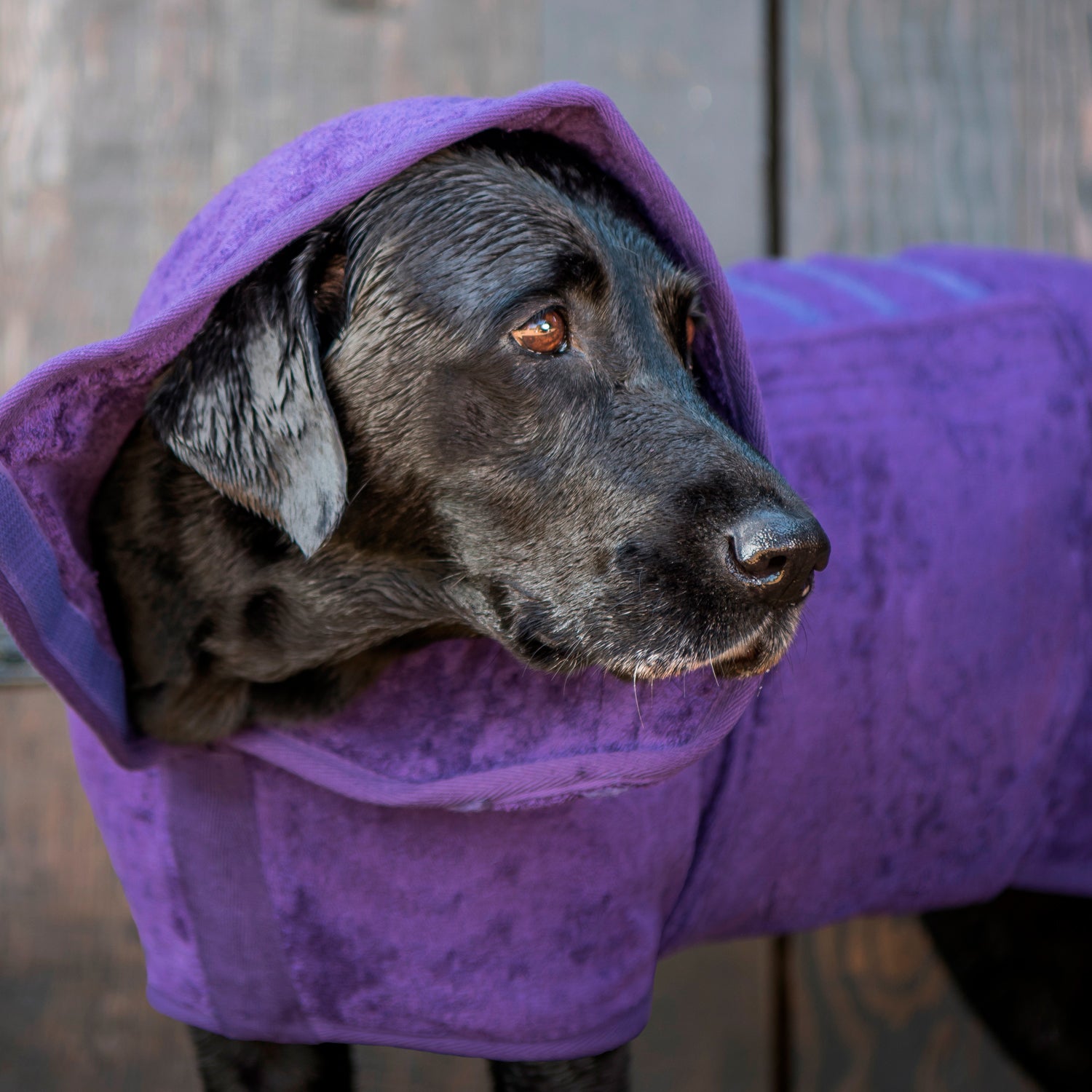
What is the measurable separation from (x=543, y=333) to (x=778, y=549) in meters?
0.30

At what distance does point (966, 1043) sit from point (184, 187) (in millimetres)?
1900

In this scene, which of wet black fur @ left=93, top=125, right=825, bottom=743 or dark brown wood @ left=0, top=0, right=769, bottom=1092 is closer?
wet black fur @ left=93, top=125, right=825, bottom=743

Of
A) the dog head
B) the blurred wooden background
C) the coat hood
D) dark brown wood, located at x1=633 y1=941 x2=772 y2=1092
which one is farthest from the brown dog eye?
dark brown wood, located at x1=633 y1=941 x2=772 y2=1092

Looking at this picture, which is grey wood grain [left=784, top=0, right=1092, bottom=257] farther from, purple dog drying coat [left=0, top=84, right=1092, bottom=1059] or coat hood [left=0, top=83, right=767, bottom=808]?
coat hood [left=0, top=83, right=767, bottom=808]

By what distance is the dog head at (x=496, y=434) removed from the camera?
0.96 metres

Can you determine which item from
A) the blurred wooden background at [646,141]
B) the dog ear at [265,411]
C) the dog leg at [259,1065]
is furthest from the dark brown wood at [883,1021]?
the dog ear at [265,411]

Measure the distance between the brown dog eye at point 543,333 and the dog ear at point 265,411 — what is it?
0.62ft

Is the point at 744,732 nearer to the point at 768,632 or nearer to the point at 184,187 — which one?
the point at 768,632

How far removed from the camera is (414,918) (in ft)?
3.48

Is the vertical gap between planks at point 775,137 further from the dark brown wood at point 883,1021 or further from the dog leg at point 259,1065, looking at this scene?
the dog leg at point 259,1065

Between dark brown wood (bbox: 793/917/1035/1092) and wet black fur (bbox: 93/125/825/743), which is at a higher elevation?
wet black fur (bbox: 93/125/825/743)

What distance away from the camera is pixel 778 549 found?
0.91 m

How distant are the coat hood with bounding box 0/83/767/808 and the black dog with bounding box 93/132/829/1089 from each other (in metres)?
0.03

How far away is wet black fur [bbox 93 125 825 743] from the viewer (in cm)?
97
